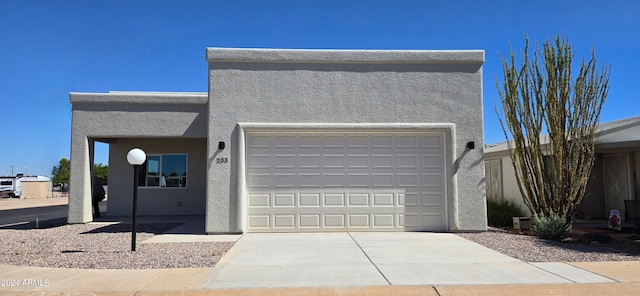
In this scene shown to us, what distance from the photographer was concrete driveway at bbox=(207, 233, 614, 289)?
20.6 feet

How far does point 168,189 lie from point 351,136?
7.95m

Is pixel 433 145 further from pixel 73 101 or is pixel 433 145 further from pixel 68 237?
pixel 73 101

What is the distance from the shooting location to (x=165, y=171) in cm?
1620

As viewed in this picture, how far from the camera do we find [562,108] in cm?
1095

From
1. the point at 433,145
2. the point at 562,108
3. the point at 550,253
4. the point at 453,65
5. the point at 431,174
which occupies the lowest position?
the point at 550,253

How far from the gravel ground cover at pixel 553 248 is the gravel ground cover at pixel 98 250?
5.39 metres

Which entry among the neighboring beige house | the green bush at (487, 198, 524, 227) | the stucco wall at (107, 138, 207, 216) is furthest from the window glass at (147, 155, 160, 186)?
the neighboring beige house

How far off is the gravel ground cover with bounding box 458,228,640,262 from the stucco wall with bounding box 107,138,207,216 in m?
9.34

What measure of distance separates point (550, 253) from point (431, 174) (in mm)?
3502

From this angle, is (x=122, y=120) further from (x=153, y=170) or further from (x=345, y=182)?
(x=345, y=182)

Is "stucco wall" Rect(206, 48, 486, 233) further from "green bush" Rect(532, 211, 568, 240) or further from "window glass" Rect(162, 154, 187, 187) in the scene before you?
"window glass" Rect(162, 154, 187, 187)

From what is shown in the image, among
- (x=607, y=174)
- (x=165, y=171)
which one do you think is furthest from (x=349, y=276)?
(x=607, y=174)

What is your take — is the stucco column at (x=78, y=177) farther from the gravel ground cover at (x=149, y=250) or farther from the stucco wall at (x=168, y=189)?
the stucco wall at (x=168, y=189)

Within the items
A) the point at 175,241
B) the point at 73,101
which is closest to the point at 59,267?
the point at 175,241
